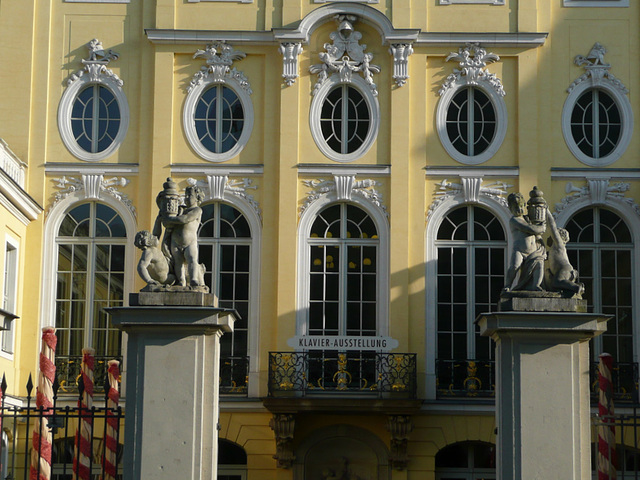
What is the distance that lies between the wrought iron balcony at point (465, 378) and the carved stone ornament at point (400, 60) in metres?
5.58

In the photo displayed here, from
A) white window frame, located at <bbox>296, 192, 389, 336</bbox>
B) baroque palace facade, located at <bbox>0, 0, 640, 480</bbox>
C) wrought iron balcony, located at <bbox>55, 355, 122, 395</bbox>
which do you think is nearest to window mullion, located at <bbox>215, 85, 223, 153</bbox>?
baroque palace facade, located at <bbox>0, 0, 640, 480</bbox>

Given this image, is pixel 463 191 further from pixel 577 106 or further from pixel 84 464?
pixel 84 464

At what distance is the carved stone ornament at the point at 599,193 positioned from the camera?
2422 cm

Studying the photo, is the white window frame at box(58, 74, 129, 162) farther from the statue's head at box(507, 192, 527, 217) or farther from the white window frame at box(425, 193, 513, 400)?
the statue's head at box(507, 192, 527, 217)

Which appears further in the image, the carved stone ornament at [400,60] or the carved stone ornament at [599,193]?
the carved stone ornament at [400,60]

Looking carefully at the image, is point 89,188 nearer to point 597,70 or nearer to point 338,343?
point 338,343

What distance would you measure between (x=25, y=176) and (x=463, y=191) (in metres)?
8.59

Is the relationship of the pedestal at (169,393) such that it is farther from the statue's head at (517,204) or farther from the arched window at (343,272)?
the arched window at (343,272)

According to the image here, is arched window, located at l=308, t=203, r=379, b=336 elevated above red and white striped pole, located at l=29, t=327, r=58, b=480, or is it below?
above

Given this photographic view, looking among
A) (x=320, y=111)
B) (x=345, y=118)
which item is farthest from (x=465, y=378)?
(x=320, y=111)

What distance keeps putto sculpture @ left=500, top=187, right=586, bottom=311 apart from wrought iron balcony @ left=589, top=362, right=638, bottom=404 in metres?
8.88

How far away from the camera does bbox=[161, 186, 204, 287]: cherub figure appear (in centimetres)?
1520

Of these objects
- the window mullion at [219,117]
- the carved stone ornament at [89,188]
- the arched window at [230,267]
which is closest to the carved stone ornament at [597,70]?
the window mullion at [219,117]

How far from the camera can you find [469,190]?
955 inches
